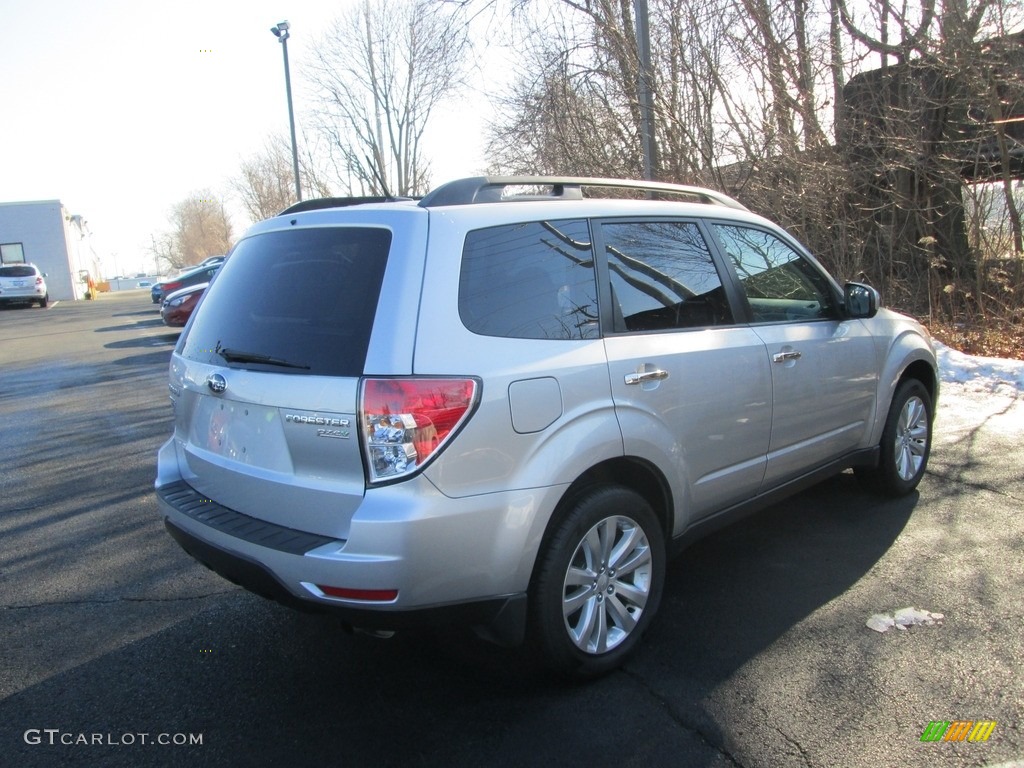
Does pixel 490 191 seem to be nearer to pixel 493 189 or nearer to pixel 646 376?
pixel 493 189

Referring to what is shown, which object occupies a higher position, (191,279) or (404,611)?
(191,279)

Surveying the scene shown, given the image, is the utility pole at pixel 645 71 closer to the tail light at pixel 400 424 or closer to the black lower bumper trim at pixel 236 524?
the black lower bumper trim at pixel 236 524

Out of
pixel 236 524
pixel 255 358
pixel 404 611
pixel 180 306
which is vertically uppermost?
pixel 180 306

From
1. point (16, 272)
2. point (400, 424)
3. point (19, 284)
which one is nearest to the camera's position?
point (400, 424)

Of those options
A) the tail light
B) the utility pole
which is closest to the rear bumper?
the tail light

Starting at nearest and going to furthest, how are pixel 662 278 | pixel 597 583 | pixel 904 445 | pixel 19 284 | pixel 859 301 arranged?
pixel 597 583, pixel 662 278, pixel 859 301, pixel 904 445, pixel 19 284

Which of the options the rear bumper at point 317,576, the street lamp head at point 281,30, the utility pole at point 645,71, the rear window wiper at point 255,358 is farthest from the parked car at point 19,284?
the rear bumper at point 317,576

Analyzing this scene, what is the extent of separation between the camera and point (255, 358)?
9.58ft

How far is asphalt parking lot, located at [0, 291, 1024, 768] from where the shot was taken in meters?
2.68

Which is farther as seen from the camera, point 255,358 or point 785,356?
point 785,356

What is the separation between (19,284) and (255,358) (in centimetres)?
3607

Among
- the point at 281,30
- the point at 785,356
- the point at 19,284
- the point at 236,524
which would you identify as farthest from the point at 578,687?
the point at 19,284

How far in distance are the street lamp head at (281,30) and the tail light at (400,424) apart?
19799mm

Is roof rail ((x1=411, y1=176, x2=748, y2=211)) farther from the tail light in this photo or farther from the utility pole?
the utility pole
